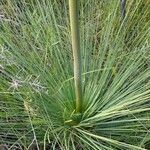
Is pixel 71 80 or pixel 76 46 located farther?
pixel 71 80

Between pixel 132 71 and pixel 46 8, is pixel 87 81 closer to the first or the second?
pixel 132 71

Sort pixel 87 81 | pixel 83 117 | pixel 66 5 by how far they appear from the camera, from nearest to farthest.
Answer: pixel 83 117 → pixel 87 81 → pixel 66 5

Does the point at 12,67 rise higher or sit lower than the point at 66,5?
lower

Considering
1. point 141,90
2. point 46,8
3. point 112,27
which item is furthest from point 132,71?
point 46,8
